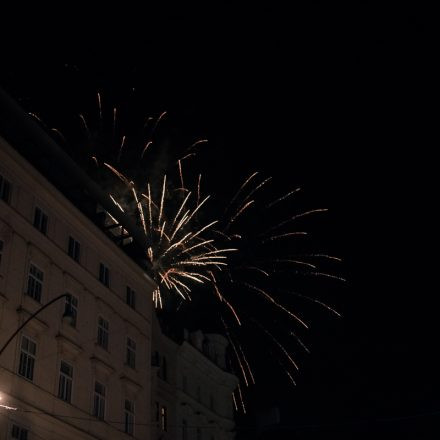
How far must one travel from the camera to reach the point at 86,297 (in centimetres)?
3688

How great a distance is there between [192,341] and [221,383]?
4.75 metres

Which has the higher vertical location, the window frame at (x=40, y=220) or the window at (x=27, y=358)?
the window frame at (x=40, y=220)

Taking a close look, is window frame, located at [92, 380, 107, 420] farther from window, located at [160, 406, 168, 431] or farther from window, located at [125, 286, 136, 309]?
window, located at [160, 406, 168, 431]

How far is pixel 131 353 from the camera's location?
40.5 meters

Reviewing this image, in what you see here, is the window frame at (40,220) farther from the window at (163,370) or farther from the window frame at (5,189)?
the window at (163,370)

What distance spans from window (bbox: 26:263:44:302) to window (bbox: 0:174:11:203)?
135 inches

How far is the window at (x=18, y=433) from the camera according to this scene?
28803 mm

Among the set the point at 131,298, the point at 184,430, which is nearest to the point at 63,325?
the point at 131,298

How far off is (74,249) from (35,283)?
444cm

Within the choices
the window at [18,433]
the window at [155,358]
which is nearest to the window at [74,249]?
the window at [18,433]

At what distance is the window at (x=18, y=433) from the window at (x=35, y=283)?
6185mm

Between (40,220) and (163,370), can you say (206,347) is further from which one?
(40,220)

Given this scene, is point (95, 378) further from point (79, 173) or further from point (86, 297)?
point (79, 173)

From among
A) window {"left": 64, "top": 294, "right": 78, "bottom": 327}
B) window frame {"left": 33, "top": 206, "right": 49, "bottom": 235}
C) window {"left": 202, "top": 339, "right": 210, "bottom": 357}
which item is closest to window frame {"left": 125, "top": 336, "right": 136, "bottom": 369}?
window {"left": 64, "top": 294, "right": 78, "bottom": 327}
